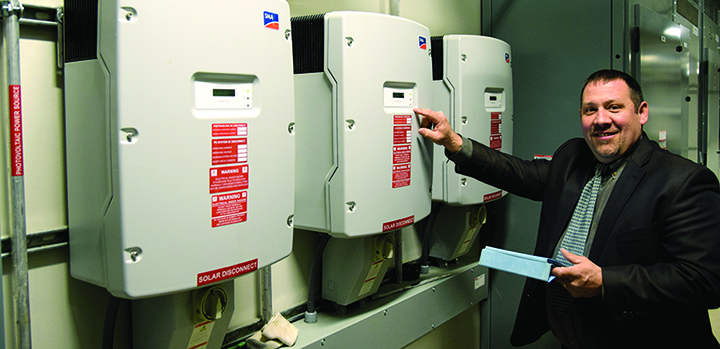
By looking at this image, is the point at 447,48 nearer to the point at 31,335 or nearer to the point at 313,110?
the point at 313,110

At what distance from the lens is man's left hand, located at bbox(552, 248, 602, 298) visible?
4.33ft

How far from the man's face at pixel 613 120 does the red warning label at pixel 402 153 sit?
57 centimetres

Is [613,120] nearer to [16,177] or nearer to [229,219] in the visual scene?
[229,219]

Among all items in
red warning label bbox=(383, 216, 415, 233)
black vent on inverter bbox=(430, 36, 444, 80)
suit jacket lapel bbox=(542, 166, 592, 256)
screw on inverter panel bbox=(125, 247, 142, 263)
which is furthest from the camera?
black vent on inverter bbox=(430, 36, 444, 80)

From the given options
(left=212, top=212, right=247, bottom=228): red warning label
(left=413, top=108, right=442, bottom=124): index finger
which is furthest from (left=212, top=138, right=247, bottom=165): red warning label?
(left=413, top=108, right=442, bottom=124): index finger

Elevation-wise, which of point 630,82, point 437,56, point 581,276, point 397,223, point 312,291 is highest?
point 437,56

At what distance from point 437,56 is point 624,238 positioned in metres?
0.91

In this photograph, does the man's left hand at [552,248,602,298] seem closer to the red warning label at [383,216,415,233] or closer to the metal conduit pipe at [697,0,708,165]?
the red warning label at [383,216,415,233]

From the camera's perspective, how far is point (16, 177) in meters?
1.01

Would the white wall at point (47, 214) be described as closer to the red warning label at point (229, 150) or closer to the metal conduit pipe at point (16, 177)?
the metal conduit pipe at point (16, 177)

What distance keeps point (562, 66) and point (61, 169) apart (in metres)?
1.95

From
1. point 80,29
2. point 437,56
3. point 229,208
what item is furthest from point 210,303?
point 437,56

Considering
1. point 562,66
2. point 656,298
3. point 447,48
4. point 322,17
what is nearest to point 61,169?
point 322,17

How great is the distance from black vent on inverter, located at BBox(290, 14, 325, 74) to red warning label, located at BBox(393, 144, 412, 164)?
12.5 inches
